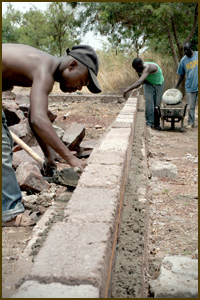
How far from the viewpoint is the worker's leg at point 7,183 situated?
9.41ft

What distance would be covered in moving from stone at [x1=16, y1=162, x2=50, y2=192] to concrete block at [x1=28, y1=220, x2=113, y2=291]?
5.86 feet

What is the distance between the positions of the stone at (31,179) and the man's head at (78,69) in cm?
118

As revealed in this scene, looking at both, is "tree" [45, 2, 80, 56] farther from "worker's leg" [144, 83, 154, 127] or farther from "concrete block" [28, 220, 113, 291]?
"concrete block" [28, 220, 113, 291]

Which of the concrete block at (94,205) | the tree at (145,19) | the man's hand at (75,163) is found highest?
the tree at (145,19)

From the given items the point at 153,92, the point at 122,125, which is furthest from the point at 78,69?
the point at 153,92

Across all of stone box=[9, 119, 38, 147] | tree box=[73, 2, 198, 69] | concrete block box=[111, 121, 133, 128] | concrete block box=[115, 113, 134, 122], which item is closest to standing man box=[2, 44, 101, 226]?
concrete block box=[111, 121, 133, 128]

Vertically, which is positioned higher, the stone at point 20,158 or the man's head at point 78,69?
the man's head at point 78,69

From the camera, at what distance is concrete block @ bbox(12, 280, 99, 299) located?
1382 millimetres

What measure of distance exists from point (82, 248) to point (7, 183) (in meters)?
1.41

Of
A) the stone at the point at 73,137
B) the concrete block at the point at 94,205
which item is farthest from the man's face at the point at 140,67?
the concrete block at the point at 94,205

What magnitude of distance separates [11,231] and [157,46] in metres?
16.2

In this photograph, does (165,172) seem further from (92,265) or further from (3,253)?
(92,265)

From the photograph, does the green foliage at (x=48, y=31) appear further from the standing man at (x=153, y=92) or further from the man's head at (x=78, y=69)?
the man's head at (x=78, y=69)

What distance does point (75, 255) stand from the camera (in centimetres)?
165
